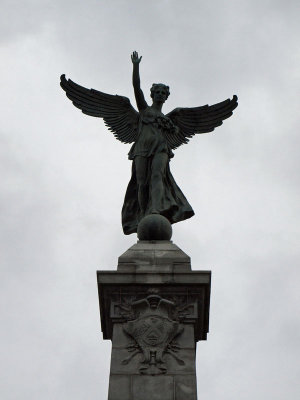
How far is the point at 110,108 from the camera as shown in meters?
23.2

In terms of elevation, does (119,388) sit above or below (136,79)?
below

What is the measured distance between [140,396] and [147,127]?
708cm

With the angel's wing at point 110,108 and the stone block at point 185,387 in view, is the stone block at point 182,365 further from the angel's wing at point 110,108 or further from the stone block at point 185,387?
the angel's wing at point 110,108

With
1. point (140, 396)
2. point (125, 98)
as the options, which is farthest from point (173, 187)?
point (140, 396)

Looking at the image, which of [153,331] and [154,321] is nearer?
[153,331]

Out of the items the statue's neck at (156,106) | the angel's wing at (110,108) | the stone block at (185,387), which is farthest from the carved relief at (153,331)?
the statue's neck at (156,106)

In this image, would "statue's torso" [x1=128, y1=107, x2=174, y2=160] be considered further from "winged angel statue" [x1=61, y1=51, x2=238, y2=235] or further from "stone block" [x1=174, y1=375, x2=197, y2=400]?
"stone block" [x1=174, y1=375, x2=197, y2=400]

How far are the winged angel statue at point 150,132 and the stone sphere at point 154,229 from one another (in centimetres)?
66

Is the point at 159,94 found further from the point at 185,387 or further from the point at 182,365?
the point at 185,387

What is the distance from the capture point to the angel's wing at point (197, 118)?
23.1 meters

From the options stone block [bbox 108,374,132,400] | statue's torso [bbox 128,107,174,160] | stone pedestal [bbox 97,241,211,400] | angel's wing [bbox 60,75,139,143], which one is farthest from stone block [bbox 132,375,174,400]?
angel's wing [bbox 60,75,139,143]

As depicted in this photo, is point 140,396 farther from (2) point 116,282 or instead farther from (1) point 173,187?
(1) point 173,187

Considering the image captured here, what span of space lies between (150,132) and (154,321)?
547cm

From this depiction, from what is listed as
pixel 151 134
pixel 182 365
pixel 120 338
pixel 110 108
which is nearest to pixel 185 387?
pixel 182 365
